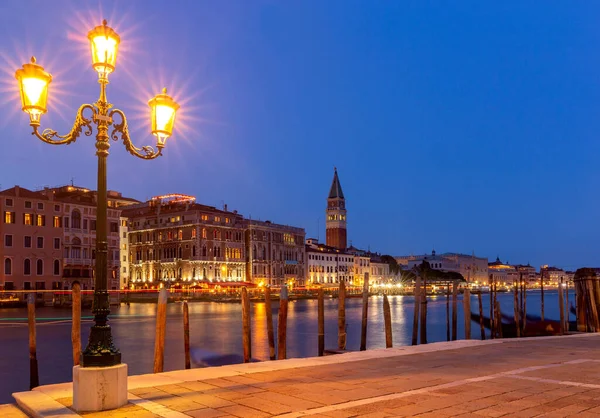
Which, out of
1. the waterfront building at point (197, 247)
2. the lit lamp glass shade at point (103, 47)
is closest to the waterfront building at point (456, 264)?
the waterfront building at point (197, 247)

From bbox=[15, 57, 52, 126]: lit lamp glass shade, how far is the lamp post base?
2.69 meters

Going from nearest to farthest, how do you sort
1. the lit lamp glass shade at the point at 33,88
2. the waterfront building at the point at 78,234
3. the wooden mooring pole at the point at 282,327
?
1. the lit lamp glass shade at the point at 33,88
2. the wooden mooring pole at the point at 282,327
3. the waterfront building at the point at 78,234

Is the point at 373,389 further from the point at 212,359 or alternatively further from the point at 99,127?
the point at 212,359

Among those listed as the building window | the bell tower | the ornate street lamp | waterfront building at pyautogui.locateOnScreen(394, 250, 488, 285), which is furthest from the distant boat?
waterfront building at pyautogui.locateOnScreen(394, 250, 488, 285)

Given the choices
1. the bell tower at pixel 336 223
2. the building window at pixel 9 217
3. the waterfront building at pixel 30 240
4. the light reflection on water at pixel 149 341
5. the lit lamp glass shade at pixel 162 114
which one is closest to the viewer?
the lit lamp glass shade at pixel 162 114

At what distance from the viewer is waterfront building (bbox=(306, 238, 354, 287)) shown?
91.7 m

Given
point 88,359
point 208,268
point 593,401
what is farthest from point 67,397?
point 208,268

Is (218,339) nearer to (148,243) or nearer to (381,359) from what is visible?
(381,359)

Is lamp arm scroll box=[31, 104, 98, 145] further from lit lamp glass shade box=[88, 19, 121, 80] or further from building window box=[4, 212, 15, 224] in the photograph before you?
building window box=[4, 212, 15, 224]

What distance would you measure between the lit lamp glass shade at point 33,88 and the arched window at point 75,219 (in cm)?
5347

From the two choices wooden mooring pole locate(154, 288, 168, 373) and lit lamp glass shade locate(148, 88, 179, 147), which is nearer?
lit lamp glass shade locate(148, 88, 179, 147)

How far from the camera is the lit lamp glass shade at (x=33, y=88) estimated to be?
6.54m

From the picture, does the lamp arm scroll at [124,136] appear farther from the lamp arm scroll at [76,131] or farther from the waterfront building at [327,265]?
the waterfront building at [327,265]

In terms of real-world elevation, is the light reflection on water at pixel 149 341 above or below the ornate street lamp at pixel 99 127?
below
